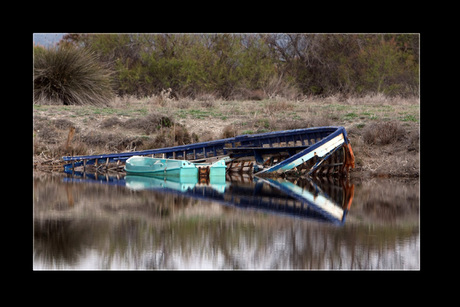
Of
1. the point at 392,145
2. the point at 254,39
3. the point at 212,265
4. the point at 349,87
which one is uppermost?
the point at 254,39

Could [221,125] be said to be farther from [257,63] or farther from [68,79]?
[257,63]

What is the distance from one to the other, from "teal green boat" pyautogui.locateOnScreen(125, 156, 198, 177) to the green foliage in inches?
598

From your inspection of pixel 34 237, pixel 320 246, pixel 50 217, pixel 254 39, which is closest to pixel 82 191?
pixel 50 217

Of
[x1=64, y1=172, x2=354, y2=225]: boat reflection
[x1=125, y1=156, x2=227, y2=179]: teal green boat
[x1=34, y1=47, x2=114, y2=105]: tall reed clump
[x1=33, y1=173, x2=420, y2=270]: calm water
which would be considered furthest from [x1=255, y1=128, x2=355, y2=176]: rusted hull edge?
[x1=34, y1=47, x2=114, y2=105]: tall reed clump

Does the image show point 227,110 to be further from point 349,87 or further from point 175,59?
point 349,87

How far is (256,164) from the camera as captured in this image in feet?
76.5

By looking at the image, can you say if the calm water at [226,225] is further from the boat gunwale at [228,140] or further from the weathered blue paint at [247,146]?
the boat gunwale at [228,140]

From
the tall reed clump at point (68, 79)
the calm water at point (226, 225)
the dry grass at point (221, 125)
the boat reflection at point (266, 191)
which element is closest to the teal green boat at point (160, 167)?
the boat reflection at point (266, 191)

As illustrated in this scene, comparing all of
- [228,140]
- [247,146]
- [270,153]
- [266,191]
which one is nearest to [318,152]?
[270,153]

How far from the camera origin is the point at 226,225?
13.8 meters

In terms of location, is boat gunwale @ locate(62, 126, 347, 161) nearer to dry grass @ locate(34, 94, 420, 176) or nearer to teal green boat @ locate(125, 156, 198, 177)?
teal green boat @ locate(125, 156, 198, 177)

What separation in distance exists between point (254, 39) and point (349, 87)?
262 inches

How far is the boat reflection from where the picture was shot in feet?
51.4

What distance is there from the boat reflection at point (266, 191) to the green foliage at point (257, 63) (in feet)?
53.5
